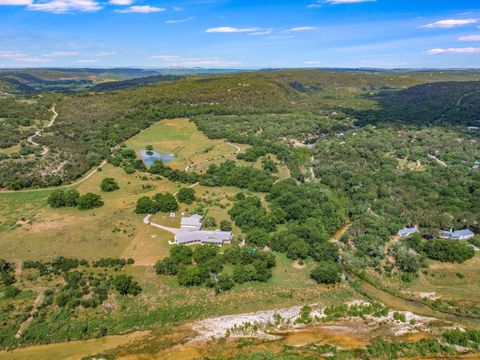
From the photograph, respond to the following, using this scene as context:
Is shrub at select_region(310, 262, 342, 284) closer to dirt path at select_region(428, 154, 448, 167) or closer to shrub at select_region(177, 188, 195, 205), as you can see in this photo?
shrub at select_region(177, 188, 195, 205)

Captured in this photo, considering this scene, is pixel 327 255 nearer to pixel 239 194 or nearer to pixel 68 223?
pixel 239 194

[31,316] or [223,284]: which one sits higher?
[223,284]

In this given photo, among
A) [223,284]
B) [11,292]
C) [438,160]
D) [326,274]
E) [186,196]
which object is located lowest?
[11,292]

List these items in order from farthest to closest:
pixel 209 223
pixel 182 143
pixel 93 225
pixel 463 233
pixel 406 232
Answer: pixel 182 143 < pixel 93 225 < pixel 209 223 < pixel 406 232 < pixel 463 233

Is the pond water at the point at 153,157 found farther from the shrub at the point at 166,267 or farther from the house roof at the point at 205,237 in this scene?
the shrub at the point at 166,267

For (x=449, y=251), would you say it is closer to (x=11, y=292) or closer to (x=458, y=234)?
(x=458, y=234)

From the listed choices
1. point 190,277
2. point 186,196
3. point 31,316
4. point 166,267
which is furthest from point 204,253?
point 186,196
